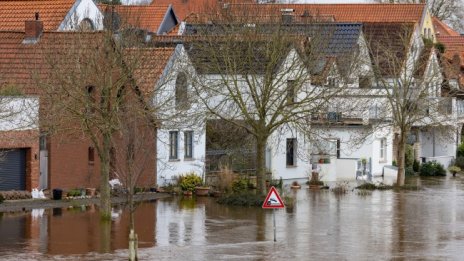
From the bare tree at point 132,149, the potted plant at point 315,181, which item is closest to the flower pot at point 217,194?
the bare tree at point 132,149

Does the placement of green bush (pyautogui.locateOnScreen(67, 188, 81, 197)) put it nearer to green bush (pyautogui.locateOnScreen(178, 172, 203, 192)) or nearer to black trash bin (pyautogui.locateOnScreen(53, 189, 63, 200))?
black trash bin (pyautogui.locateOnScreen(53, 189, 63, 200))

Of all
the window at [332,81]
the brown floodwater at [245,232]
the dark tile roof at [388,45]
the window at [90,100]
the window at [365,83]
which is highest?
the dark tile roof at [388,45]

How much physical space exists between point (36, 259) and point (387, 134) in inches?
1657

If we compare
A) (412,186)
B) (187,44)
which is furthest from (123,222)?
(412,186)

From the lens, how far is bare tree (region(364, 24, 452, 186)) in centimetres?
6356

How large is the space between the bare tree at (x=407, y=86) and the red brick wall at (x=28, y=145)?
2148 cm

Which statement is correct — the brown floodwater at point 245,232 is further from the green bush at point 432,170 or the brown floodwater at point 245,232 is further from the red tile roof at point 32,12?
the green bush at point 432,170

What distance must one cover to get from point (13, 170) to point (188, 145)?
1163 cm

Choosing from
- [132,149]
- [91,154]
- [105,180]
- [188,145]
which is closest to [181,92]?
[91,154]

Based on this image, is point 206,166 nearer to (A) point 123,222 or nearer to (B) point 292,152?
(B) point 292,152

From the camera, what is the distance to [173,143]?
56.7 meters

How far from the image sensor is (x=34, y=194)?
158 ft

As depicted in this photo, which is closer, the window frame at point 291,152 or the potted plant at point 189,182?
the potted plant at point 189,182

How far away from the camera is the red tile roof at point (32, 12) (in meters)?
60.1
